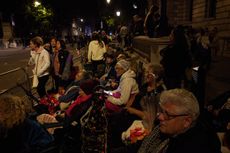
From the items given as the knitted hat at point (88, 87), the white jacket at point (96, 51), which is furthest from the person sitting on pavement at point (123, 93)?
the white jacket at point (96, 51)

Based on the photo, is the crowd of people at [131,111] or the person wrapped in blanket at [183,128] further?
the crowd of people at [131,111]

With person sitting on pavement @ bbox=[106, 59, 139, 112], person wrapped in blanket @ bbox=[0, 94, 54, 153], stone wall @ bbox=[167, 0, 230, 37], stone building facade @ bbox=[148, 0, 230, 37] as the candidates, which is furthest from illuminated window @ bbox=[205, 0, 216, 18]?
person wrapped in blanket @ bbox=[0, 94, 54, 153]

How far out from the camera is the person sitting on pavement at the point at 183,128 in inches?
83.7

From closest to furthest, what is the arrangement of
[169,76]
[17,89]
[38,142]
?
1. [38,142]
2. [169,76]
3. [17,89]

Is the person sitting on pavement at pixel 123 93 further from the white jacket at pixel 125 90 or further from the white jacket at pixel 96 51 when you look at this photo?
the white jacket at pixel 96 51

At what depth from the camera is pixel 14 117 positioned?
289 centimetres

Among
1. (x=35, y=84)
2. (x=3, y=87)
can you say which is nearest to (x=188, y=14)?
(x=3, y=87)

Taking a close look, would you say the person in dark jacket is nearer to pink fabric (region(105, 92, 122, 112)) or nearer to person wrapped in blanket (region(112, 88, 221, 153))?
pink fabric (region(105, 92, 122, 112))

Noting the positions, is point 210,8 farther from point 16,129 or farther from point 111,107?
point 16,129

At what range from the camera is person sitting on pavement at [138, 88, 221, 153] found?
213 cm

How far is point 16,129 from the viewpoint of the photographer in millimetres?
2893

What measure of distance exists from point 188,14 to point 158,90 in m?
23.2

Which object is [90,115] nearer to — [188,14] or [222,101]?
[222,101]

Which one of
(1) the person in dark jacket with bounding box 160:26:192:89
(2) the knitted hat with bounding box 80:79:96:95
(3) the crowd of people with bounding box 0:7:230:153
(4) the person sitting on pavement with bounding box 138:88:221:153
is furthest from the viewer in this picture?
(1) the person in dark jacket with bounding box 160:26:192:89
